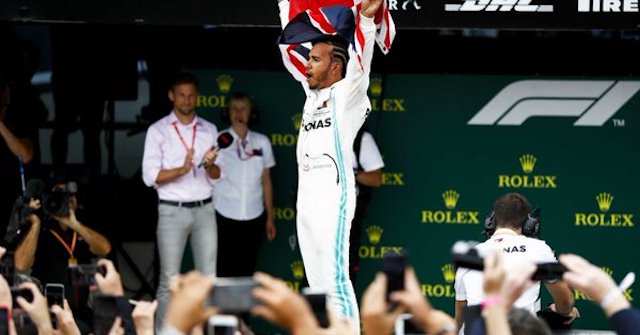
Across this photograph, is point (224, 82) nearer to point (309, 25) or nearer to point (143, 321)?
point (309, 25)

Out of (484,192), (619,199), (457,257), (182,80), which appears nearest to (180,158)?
(182,80)

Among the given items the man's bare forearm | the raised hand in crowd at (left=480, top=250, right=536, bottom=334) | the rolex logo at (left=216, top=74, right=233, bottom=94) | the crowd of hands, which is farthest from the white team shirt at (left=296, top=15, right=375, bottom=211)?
the raised hand in crowd at (left=480, top=250, right=536, bottom=334)

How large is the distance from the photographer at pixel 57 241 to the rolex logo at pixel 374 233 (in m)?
2.09

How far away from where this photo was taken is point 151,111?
11727 millimetres

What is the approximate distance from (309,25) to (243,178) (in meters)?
2.84

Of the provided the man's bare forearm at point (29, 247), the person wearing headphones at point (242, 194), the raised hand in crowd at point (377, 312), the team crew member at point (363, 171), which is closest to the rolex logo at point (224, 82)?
the person wearing headphones at point (242, 194)

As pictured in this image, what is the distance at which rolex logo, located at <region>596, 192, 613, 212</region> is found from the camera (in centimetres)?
1144

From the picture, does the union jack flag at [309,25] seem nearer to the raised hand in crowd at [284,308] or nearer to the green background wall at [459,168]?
the green background wall at [459,168]

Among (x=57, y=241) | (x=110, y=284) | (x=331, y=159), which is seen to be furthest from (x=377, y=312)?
(x=57, y=241)

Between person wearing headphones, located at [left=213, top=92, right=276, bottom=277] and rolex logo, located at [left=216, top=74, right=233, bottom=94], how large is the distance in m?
0.36

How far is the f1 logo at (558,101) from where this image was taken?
37.4ft

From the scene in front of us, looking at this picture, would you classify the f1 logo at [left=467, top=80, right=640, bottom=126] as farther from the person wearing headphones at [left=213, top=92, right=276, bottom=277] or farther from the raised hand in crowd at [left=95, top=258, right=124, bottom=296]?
the raised hand in crowd at [left=95, top=258, right=124, bottom=296]

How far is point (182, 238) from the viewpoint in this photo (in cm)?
1096

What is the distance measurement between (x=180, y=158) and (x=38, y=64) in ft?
4.78
